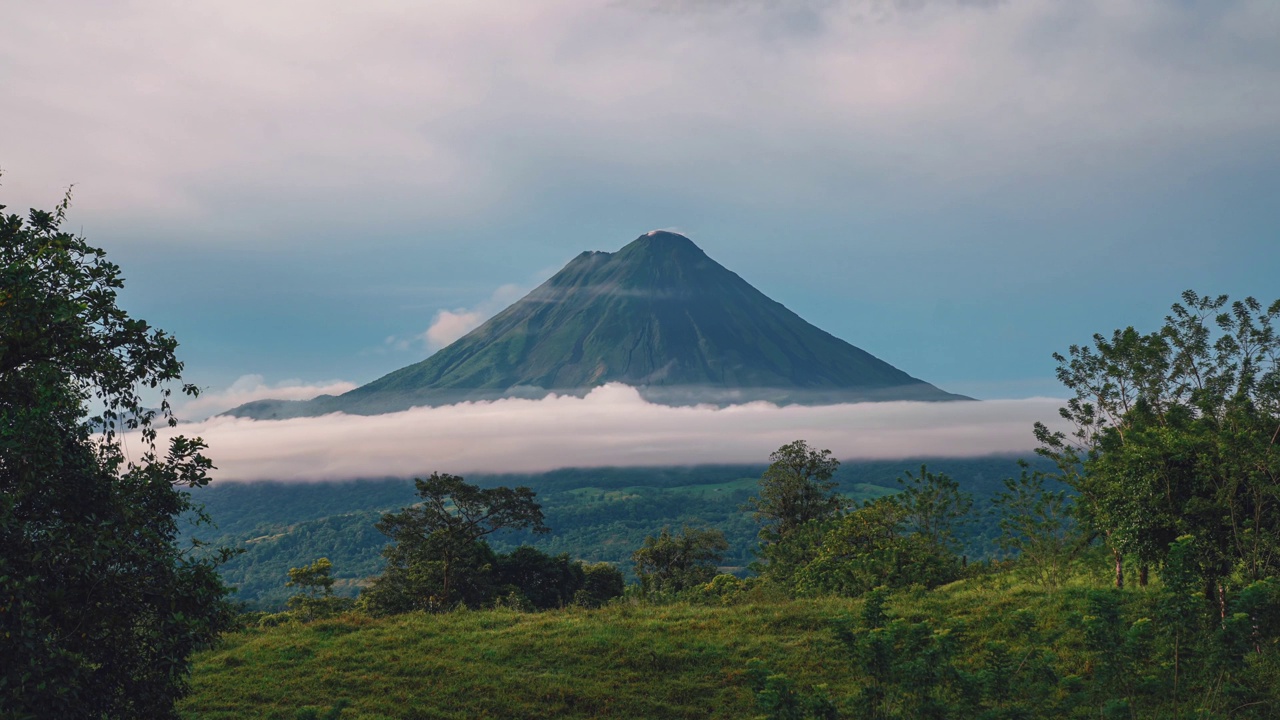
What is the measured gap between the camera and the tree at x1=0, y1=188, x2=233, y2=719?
26.8 feet

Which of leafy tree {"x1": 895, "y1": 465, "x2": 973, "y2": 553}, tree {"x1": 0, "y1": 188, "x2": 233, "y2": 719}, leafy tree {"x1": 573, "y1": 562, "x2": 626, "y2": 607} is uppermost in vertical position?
tree {"x1": 0, "y1": 188, "x2": 233, "y2": 719}

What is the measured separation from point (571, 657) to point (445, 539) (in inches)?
1272

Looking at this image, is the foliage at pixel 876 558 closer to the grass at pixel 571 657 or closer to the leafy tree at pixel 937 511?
the leafy tree at pixel 937 511

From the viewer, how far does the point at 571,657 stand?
15438mm

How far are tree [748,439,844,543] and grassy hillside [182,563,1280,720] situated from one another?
28.6 metres

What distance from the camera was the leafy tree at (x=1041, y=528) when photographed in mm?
21406

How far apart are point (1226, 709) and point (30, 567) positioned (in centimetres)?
1383

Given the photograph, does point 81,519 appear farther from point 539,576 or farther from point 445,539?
point 539,576

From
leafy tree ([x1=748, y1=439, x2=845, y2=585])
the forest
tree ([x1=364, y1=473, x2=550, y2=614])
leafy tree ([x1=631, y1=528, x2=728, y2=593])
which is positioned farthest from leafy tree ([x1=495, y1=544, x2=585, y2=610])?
the forest

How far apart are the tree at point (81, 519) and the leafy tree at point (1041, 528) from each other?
1860 centimetres

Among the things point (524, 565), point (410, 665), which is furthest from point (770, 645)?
point (524, 565)

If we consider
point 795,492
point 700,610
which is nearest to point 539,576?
point 795,492

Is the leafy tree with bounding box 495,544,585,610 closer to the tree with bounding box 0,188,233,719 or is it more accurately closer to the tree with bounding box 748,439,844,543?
the tree with bounding box 748,439,844,543

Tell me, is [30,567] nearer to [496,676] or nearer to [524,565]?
[496,676]
